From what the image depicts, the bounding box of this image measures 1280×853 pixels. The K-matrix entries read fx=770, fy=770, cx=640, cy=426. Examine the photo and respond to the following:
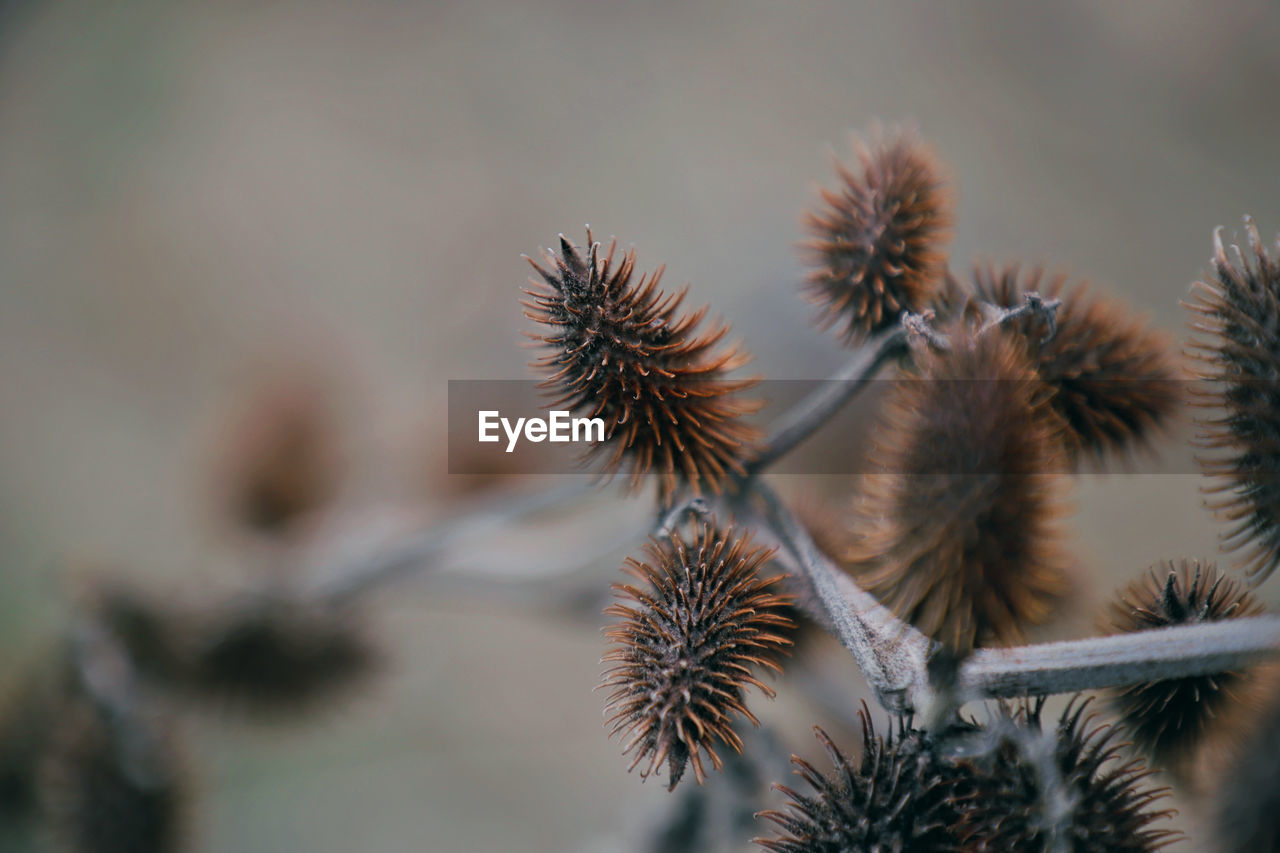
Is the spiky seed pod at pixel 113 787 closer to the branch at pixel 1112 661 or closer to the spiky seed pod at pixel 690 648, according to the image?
the spiky seed pod at pixel 690 648

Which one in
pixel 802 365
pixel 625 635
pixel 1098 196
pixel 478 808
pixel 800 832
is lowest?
pixel 478 808

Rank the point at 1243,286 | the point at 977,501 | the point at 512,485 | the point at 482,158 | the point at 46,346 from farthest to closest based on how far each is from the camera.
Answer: the point at 482,158 → the point at 46,346 → the point at 512,485 → the point at 1243,286 → the point at 977,501

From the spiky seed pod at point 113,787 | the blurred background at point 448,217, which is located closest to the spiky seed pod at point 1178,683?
the blurred background at point 448,217

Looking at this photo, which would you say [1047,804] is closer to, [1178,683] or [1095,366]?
[1178,683]

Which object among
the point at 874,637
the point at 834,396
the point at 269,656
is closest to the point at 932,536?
the point at 874,637

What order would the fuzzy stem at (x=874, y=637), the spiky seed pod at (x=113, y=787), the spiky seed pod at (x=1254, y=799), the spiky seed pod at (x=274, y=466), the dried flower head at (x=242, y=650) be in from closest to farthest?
the spiky seed pod at (x=1254, y=799), the fuzzy stem at (x=874, y=637), the spiky seed pod at (x=113, y=787), the dried flower head at (x=242, y=650), the spiky seed pod at (x=274, y=466)

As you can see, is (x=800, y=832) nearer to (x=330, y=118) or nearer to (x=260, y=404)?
(x=260, y=404)

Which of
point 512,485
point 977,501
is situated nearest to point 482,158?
point 512,485

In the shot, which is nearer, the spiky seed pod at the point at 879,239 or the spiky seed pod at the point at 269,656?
the spiky seed pod at the point at 879,239
